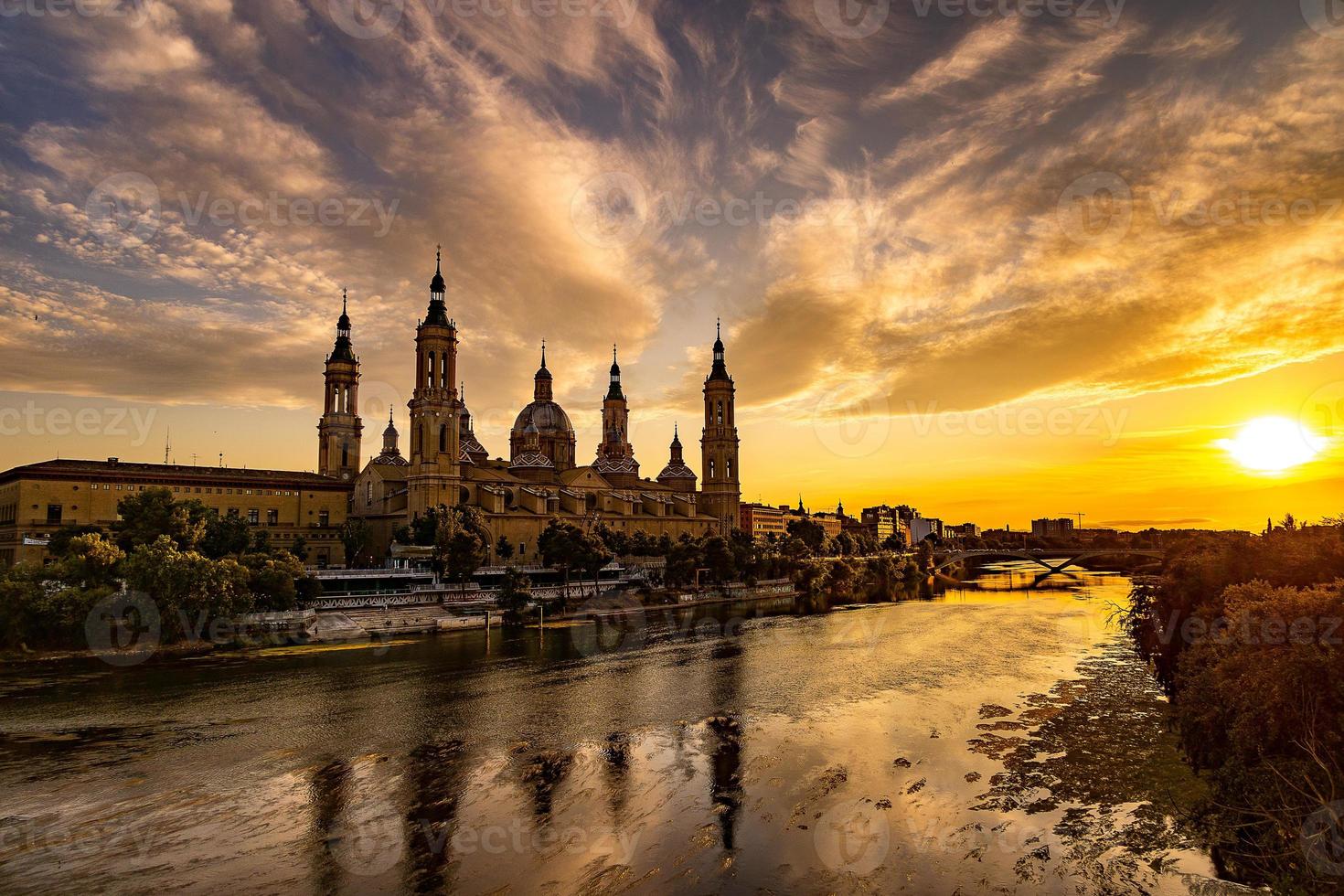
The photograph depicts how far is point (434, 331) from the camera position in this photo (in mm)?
96188

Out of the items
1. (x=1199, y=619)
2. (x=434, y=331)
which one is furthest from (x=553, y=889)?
(x=434, y=331)

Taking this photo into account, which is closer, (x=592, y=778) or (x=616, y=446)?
(x=592, y=778)

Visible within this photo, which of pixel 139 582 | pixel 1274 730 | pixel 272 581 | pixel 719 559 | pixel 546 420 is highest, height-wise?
pixel 546 420

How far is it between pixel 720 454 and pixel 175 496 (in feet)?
295

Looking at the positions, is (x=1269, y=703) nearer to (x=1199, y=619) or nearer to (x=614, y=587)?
(x=1199, y=619)

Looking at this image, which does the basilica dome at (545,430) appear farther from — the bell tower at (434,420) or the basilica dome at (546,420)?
the bell tower at (434,420)

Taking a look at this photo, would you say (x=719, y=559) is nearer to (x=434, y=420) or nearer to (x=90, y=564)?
(x=434, y=420)

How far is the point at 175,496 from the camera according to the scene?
260ft

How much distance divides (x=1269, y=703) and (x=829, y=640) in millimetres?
44413

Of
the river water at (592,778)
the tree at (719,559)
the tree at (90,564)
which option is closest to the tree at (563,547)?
the tree at (719,559)

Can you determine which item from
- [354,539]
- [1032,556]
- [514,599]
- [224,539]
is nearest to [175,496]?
[224,539]

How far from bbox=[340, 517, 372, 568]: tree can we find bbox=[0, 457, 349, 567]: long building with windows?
1.75 metres

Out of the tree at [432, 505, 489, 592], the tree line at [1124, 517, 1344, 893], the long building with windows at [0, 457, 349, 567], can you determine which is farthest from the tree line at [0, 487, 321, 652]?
the tree line at [1124, 517, 1344, 893]

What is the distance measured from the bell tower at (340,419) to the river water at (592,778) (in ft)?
201
